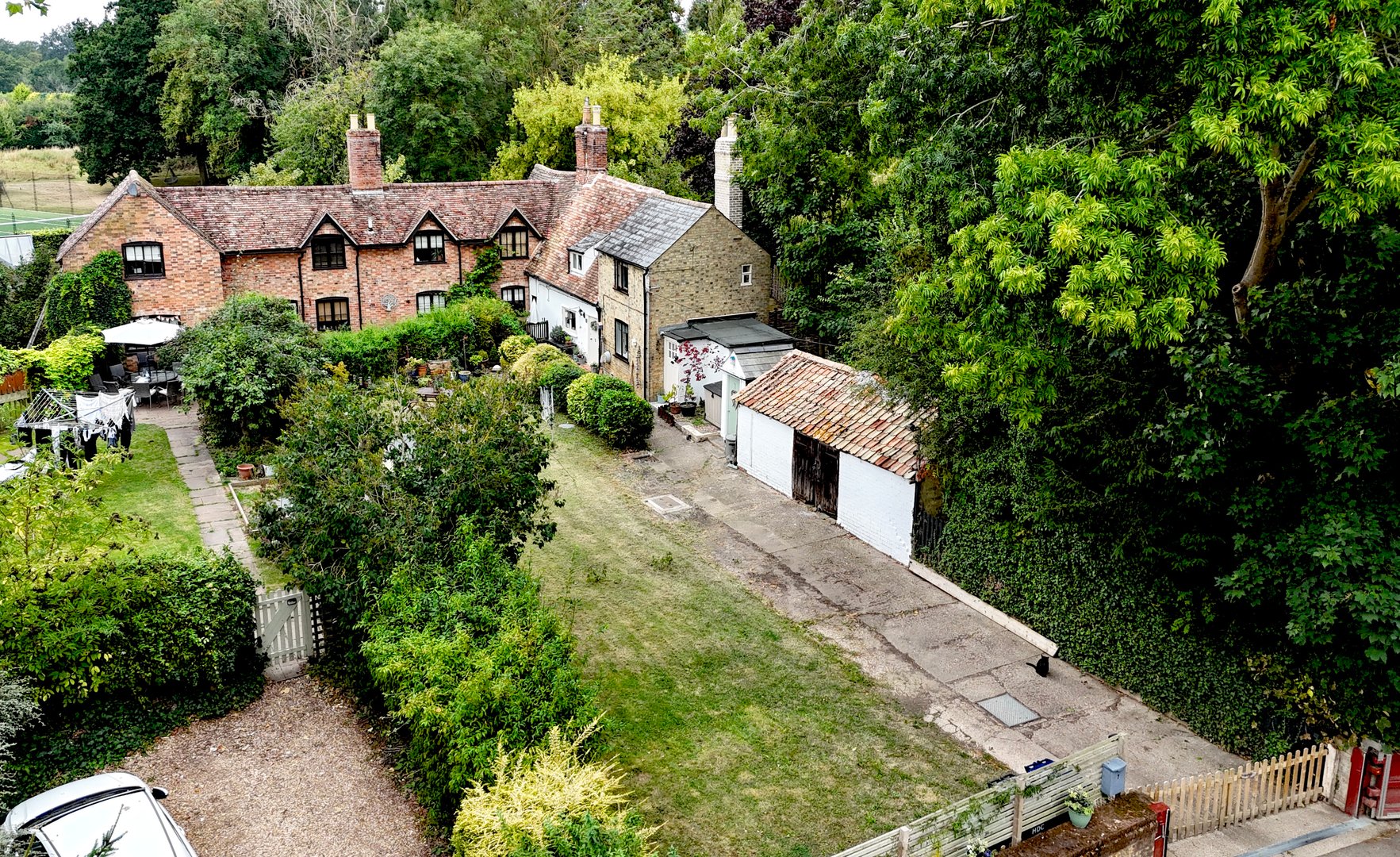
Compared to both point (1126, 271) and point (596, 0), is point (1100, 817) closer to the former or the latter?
point (1126, 271)

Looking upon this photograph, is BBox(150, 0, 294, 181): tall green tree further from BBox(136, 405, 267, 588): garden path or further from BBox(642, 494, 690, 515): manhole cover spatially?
BBox(642, 494, 690, 515): manhole cover

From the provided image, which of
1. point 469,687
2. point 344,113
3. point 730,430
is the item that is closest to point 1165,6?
point 469,687

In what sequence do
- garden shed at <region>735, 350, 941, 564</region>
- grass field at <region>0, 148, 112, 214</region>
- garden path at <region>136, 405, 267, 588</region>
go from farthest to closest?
grass field at <region>0, 148, 112, 214</region> < garden path at <region>136, 405, 267, 588</region> < garden shed at <region>735, 350, 941, 564</region>

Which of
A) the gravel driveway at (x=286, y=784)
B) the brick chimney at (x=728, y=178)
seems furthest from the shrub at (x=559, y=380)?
the gravel driveway at (x=286, y=784)

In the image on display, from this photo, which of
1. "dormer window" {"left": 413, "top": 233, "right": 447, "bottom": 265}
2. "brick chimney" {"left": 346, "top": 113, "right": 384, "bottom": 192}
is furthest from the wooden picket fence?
"brick chimney" {"left": 346, "top": 113, "right": 384, "bottom": 192}

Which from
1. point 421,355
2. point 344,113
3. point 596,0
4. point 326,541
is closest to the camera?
Answer: point 326,541

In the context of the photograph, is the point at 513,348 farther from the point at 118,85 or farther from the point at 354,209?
the point at 118,85
